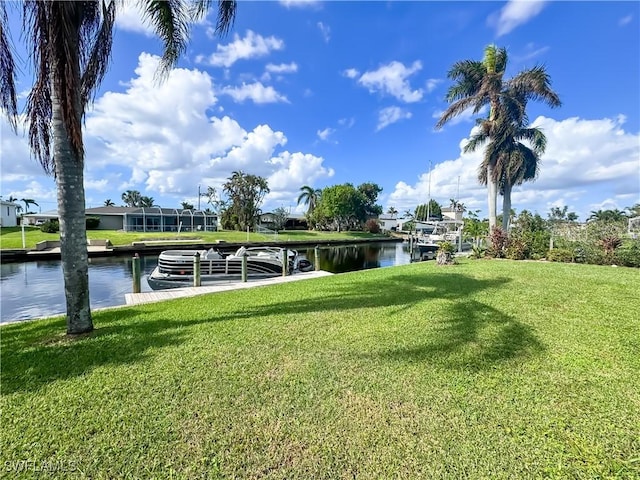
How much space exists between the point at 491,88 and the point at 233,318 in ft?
59.1

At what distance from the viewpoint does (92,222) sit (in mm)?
35031

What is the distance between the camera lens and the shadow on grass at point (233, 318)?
3.65m

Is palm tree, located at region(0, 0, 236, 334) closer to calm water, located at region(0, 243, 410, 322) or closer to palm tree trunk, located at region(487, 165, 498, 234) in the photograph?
calm water, located at region(0, 243, 410, 322)

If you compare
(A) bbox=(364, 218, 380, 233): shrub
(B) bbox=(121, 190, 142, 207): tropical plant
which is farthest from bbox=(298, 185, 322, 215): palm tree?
(B) bbox=(121, 190, 142, 207): tropical plant

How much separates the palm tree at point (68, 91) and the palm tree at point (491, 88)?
53.4ft

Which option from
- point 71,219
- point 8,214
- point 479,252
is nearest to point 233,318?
point 71,219

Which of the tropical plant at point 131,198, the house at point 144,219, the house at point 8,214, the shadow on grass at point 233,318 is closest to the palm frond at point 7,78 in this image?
the shadow on grass at point 233,318

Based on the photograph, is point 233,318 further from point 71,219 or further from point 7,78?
point 7,78

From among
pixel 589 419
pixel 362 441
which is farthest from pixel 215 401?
pixel 589 419

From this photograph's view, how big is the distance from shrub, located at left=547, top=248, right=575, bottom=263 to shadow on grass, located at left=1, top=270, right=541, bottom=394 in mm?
6172

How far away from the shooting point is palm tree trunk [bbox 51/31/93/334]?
429cm

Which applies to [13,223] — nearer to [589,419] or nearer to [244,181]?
[244,181]

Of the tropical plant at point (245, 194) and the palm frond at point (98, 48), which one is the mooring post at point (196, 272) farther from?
the tropical plant at point (245, 194)

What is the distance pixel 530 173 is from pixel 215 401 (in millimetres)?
20059
